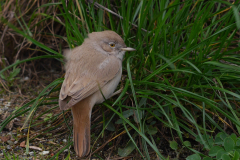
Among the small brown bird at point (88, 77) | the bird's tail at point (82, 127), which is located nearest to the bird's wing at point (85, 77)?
the small brown bird at point (88, 77)

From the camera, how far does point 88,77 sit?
10.7 feet

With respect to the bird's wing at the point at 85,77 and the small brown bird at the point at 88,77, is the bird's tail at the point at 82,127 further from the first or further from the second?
the bird's wing at the point at 85,77

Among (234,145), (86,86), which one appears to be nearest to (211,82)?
(234,145)

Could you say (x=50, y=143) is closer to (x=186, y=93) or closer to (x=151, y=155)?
(x=151, y=155)

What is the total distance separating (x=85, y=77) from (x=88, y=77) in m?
0.03

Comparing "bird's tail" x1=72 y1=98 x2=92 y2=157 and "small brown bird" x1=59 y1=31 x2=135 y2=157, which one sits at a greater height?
"small brown bird" x1=59 y1=31 x2=135 y2=157

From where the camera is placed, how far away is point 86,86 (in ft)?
10.3

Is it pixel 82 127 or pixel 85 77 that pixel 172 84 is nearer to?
pixel 85 77

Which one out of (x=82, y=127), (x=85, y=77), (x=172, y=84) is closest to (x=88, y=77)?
(x=85, y=77)

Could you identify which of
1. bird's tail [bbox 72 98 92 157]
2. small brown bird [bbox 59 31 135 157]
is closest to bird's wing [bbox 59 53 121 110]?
small brown bird [bbox 59 31 135 157]

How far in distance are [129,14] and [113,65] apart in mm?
591

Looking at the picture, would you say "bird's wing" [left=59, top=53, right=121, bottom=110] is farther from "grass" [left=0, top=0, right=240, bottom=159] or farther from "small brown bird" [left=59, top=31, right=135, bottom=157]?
"grass" [left=0, top=0, right=240, bottom=159]

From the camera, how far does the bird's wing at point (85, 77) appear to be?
3.06 meters

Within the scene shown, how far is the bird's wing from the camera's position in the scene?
3059 mm
